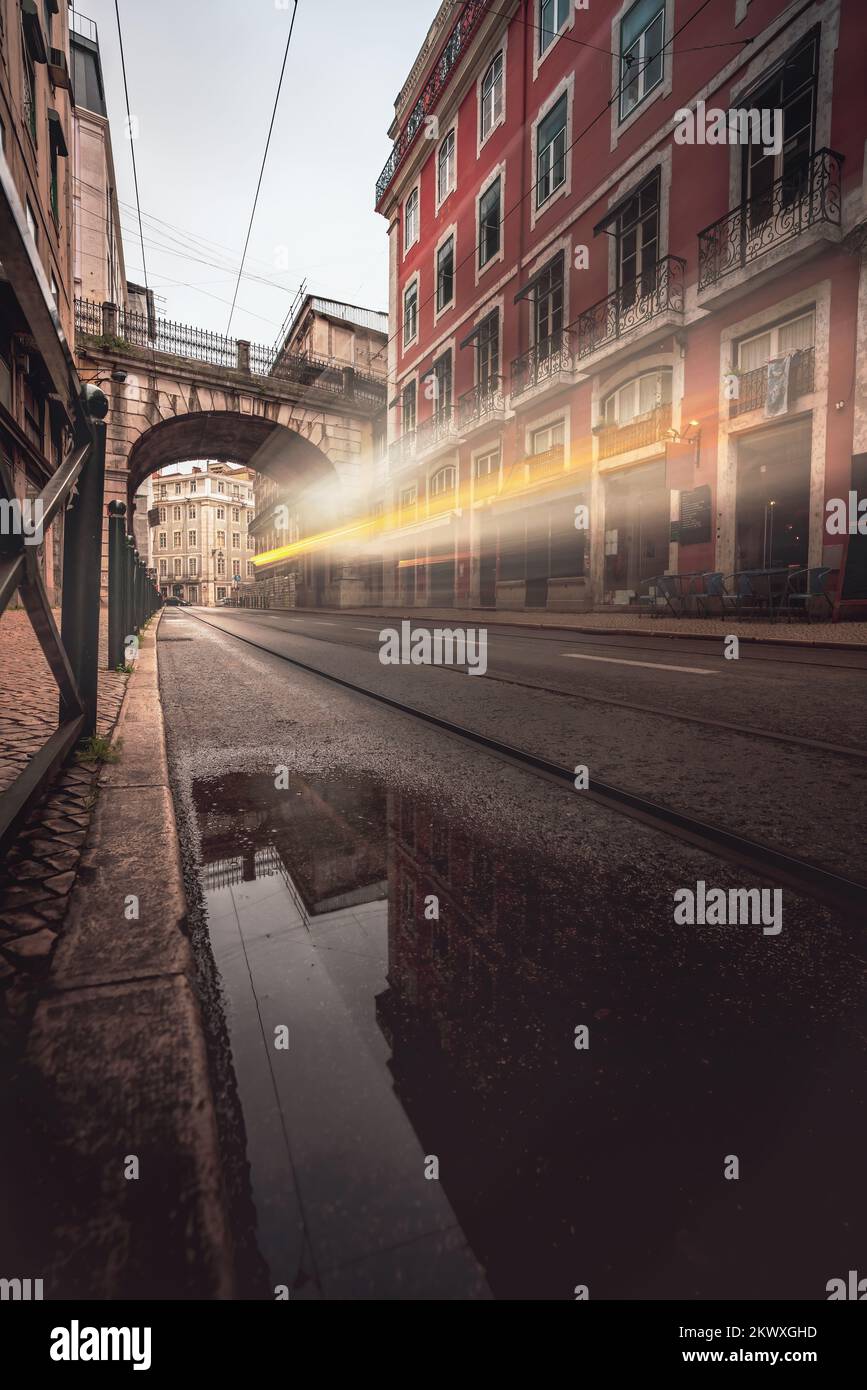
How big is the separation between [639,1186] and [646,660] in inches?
250

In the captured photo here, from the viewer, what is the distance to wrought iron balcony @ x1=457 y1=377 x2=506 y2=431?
19.1 meters

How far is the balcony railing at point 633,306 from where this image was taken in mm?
12945

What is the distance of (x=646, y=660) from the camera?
6.71 meters

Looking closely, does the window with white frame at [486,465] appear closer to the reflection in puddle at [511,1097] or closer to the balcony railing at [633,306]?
the balcony railing at [633,306]

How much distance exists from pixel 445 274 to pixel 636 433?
13539mm

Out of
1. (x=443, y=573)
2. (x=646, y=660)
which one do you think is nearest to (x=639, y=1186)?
(x=646, y=660)

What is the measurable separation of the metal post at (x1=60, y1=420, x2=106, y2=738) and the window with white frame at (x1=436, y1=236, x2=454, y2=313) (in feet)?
77.5

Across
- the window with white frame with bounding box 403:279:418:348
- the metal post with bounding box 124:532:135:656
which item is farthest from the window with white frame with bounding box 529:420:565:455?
the metal post with bounding box 124:532:135:656

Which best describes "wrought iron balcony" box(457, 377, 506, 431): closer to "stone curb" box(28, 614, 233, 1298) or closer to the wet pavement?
the wet pavement

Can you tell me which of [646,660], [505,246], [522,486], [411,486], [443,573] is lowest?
[646,660]

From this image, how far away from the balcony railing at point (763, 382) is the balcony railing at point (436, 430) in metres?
11.3

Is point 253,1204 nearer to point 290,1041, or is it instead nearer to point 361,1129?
point 361,1129

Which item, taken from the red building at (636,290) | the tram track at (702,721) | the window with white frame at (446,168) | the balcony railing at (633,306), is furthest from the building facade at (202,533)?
the tram track at (702,721)

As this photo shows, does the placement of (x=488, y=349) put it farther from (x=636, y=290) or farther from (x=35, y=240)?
(x=35, y=240)
